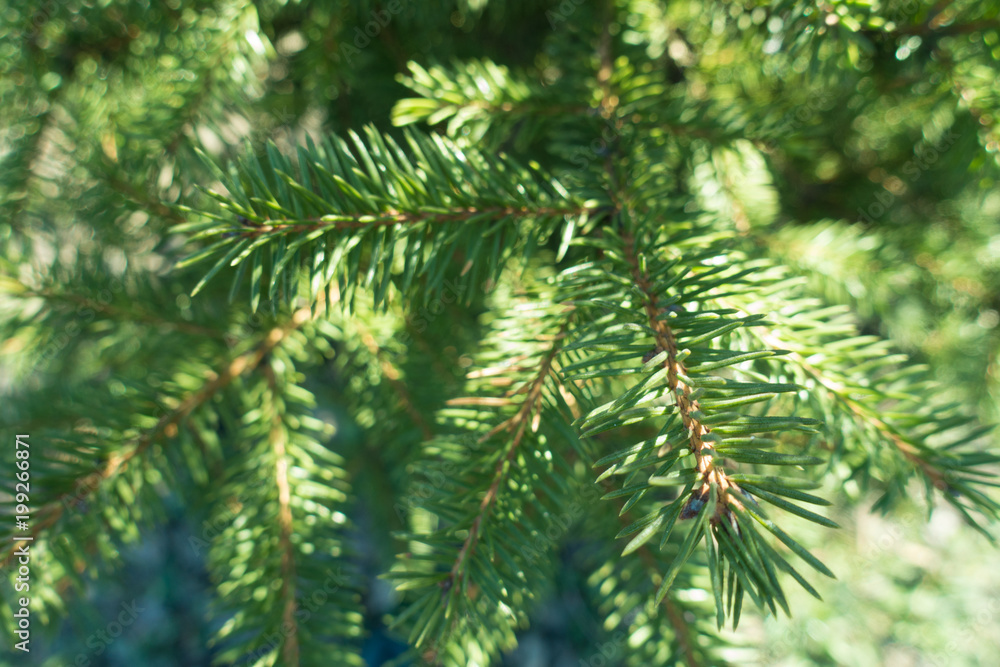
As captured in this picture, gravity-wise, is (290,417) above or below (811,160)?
below

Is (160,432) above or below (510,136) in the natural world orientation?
below

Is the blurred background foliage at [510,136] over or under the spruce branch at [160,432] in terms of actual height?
over

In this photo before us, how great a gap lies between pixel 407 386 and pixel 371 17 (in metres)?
0.46

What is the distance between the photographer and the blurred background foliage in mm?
534

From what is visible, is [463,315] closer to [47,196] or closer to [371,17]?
[371,17]

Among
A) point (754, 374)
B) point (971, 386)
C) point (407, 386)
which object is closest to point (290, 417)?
point (407, 386)

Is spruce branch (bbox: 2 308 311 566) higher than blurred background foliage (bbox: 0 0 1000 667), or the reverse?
blurred background foliage (bbox: 0 0 1000 667)

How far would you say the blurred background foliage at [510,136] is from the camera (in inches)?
21.0

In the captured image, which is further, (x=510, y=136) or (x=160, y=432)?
(x=510, y=136)

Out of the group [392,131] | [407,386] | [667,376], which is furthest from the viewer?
[392,131]

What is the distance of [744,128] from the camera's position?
53 cm

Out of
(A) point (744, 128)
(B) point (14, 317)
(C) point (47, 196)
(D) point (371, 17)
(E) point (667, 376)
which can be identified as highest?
(D) point (371, 17)

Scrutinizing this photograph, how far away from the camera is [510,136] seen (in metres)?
0.72

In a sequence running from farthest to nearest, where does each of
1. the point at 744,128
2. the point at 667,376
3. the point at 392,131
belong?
the point at 392,131 < the point at 744,128 < the point at 667,376
